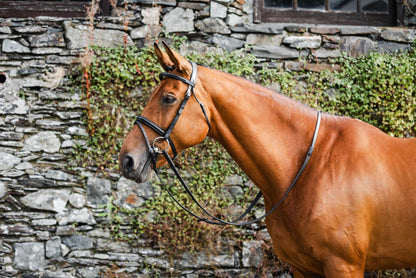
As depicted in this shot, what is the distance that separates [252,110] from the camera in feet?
8.07

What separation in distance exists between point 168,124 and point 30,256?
3.13m

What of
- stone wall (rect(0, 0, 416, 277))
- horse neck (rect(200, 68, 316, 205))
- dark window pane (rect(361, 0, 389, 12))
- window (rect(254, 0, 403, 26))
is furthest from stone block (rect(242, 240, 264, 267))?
dark window pane (rect(361, 0, 389, 12))

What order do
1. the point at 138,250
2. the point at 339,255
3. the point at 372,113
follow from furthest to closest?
the point at 372,113, the point at 138,250, the point at 339,255

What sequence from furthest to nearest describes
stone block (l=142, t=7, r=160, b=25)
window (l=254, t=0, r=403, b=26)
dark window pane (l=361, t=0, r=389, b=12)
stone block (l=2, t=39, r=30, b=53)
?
dark window pane (l=361, t=0, r=389, b=12) < window (l=254, t=0, r=403, b=26) < stone block (l=142, t=7, r=160, b=25) < stone block (l=2, t=39, r=30, b=53)

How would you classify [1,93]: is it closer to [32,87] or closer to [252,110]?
[32,87]

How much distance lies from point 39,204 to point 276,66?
3.43m

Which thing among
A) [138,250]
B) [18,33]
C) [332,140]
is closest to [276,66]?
[332,140]

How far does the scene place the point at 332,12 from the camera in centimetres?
546

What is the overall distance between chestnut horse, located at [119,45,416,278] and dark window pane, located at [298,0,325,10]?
351 centimetres

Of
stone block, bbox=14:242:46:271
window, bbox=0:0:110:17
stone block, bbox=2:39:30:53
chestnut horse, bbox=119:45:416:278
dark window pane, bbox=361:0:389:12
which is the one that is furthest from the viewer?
dark window pane, bbox=361:0:389:12

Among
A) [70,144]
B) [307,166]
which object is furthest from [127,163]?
[70,144]

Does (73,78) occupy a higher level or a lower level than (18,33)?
lower

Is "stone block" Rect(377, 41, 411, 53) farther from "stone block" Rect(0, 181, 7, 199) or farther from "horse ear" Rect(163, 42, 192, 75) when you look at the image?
"stone block" Rect(0, 181, 7, 199)

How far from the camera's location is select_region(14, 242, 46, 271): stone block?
439 cm
